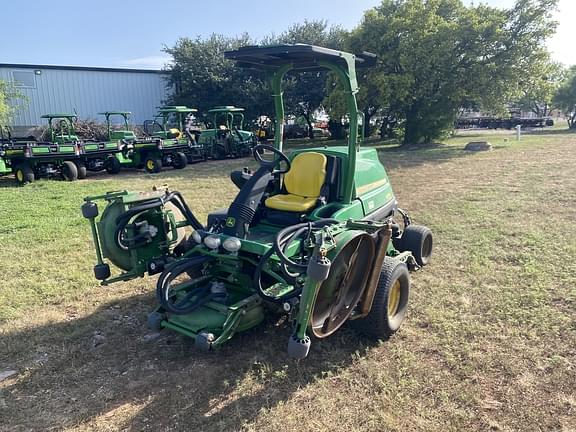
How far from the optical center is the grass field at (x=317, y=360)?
2691mm

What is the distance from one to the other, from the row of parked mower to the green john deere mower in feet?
30.8

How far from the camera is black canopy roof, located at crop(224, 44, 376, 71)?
338 cm

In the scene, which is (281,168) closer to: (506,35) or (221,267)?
(221,267)

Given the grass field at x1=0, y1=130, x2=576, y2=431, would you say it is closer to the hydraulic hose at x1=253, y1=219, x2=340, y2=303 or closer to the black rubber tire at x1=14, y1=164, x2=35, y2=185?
the hydraulic hose at x1=253, y1=219, x2=340, y2=303

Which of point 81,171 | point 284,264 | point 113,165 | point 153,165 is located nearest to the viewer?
point 284,264

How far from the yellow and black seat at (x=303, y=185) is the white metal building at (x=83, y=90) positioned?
2206 centimetres

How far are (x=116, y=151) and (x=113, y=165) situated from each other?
17.6 inches

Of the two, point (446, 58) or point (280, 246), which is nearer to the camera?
point (280, 246)

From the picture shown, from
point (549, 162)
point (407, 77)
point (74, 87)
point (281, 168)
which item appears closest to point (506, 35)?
point (407, 77)

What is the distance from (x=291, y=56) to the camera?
373 cm

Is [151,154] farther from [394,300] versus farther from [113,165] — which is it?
[394,300]

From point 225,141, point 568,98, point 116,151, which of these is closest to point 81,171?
point 116,151

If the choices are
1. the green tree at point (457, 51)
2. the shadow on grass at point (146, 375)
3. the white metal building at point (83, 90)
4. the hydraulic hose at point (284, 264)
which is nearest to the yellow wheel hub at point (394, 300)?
the shadow on grass at point (146, 375)

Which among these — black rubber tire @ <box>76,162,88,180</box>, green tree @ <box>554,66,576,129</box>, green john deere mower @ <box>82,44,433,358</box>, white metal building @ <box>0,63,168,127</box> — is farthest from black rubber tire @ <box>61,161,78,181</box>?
green tree @ <box>554,66,576,129</box>
